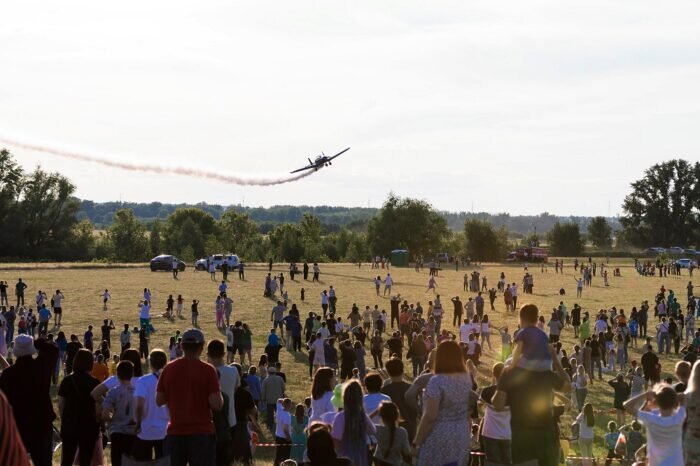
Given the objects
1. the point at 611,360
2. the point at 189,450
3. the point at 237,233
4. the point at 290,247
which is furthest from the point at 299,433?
the point at 237,233

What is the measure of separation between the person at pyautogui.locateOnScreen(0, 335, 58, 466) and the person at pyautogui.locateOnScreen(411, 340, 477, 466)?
135 inches

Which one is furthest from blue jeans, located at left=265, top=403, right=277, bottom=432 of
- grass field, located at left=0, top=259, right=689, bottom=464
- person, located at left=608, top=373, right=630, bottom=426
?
person, located at left=608, top=373, right=630, bottom=426

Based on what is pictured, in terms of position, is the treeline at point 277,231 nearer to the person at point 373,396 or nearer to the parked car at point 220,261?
the parked car at point 220,261

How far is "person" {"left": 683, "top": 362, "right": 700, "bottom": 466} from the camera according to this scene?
266 inches

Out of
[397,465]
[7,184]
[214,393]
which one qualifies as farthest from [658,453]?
[7,184]

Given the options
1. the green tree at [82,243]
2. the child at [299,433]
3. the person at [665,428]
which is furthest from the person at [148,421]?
the green tree at [82,243]

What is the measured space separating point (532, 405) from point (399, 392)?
160cm

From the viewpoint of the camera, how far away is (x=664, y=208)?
121 meters

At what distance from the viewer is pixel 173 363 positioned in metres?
7.60

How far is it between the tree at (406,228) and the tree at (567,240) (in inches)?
1213

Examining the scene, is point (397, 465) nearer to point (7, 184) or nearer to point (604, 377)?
point (604, 377)

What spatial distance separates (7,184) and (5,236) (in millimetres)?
6821

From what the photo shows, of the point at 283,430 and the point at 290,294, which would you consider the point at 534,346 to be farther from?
the point at 290,294

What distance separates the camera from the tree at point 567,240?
122688mm
